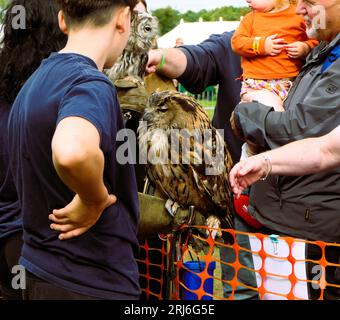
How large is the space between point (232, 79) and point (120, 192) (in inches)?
81.5

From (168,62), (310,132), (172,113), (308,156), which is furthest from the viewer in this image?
(168,62)

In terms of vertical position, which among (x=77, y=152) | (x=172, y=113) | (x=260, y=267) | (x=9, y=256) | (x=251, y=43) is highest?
(x=77, y=152)

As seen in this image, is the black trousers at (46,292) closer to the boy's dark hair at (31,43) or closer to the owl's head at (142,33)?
the boy's dark hair at (31,43)

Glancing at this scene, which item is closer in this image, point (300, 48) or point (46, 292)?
point (46, 292)

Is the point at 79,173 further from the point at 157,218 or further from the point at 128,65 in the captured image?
the point at 128,65

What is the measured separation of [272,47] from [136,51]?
69 centimetres

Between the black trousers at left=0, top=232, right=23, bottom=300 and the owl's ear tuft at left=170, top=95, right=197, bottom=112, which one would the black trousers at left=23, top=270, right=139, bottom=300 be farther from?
the owl's ear tuft at left=170, top=95, right=197, bottom=112

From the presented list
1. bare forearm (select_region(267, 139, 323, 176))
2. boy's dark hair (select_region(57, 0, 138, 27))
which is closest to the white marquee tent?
bare forearm (select_region(267, 139, 323, 176))

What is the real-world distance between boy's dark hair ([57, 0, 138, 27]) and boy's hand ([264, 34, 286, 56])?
1.37 m

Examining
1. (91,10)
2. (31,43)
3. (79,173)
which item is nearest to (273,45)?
(31,43)

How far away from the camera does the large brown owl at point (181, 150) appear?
2471mm

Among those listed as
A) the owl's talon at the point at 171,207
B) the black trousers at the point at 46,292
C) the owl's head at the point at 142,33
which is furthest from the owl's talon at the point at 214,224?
the black trousers at the point at 46,292

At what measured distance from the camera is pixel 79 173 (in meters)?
1.44
